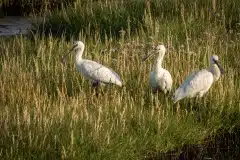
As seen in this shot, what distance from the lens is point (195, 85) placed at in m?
7.42

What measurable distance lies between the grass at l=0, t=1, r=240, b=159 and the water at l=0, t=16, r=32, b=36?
2.40 m

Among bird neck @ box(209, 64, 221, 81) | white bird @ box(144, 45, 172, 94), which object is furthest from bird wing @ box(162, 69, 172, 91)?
bird neck @ box(209, 64, 221, 81)

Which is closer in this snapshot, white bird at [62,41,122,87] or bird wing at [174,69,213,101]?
bird wing at [174,69,213,101]

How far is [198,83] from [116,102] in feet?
3.29

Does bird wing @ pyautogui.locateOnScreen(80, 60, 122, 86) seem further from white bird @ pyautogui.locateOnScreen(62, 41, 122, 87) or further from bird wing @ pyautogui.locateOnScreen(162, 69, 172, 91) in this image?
bird wing @ pyautogui.locateOnScreen(162, 69, 172, 91)

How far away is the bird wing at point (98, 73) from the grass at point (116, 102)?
0.16 meters

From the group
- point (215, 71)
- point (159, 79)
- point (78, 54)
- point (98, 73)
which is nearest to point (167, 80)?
point (159, 79)

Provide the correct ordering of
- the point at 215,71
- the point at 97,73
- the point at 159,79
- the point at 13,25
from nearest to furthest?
1. the point at 159,79
2. the point at 215,71
3. the point at 97,73
4. the point at 13,25

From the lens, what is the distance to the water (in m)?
12.8

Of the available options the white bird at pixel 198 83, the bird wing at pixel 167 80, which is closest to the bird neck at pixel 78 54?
the bird wing at pixel 167 80

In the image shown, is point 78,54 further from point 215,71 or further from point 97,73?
point 215,71

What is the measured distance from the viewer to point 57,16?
11797 millimetres

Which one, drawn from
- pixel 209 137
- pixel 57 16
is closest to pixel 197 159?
pixel 209 137

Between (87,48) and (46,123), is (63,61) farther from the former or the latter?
(46,123)
